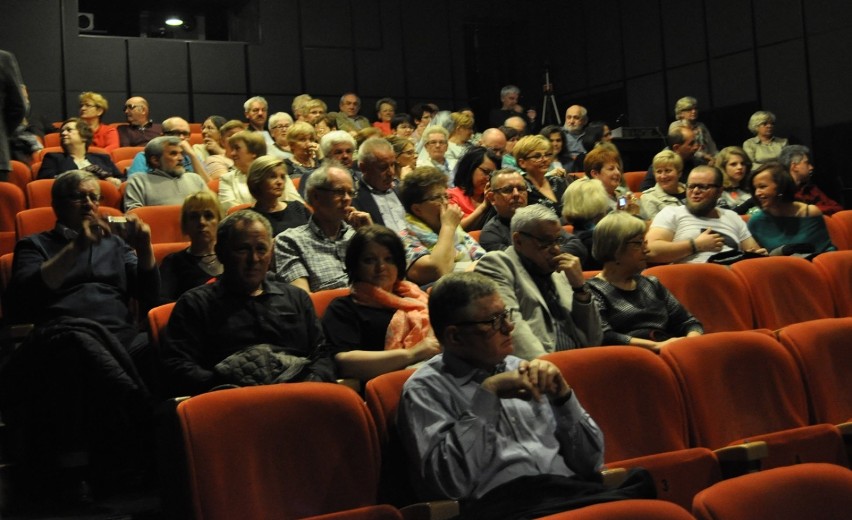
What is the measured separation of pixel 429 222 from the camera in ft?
10.4

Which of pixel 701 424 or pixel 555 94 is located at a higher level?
pixel 555 94

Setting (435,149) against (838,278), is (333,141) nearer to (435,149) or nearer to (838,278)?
(435,149)

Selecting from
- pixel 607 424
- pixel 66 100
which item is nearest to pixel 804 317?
pixel 607 424

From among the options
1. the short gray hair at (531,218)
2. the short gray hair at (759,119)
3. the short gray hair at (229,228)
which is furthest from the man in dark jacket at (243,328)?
the short gray hair at (759,119)

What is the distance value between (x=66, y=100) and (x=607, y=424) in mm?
6504

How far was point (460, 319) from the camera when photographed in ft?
5.96

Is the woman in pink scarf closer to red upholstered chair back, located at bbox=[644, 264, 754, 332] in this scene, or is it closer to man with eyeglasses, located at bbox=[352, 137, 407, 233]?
red upholstered chair back, located at bbox=[644, 264, 754, 332]

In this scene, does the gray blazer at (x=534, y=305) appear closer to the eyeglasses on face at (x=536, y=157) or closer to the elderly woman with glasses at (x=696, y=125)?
the eyeglasses on face at (x=536, y=157)

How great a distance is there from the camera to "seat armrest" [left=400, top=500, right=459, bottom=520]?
1.61 metres

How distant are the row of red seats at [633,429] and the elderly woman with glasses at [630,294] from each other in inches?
13.3

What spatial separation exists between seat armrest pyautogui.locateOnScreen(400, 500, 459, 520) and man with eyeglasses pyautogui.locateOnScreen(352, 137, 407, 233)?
1.92 m

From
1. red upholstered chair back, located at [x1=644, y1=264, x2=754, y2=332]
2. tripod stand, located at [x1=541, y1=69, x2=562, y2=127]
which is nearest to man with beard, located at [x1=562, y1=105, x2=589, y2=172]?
tripod stand, located at [x1=541, y1=69, x2=562, y2=127]

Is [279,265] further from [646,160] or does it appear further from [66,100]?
[66,100]

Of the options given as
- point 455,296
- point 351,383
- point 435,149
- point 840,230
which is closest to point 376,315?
point 351,383
